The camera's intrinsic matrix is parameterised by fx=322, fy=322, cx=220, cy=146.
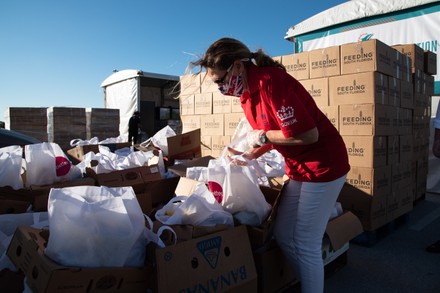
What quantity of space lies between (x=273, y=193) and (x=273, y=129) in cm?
59

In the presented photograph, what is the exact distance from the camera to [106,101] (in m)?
10.8

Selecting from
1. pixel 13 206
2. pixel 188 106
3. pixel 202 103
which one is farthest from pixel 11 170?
pixel 188 106

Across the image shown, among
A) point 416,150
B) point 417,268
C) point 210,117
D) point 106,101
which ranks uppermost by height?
point 106,101

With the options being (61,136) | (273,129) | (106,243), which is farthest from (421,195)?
(61,136)

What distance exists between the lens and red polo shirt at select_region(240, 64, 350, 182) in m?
1.45

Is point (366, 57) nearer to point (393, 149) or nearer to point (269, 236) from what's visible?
point (393, 149)

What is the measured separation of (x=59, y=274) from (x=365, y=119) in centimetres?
270

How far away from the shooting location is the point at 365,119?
9.61 feet

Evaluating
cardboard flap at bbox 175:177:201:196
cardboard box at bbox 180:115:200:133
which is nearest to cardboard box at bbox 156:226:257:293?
cardboard flap at bbox 175:177:201:196

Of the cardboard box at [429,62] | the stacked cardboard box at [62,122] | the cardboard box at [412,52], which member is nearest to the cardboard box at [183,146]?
the cardboard box at [412,52]

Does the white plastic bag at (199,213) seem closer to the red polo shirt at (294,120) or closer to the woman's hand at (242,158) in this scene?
the woman's hand at (242,158)

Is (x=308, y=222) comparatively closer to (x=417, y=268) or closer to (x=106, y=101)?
(x=417, y=268)

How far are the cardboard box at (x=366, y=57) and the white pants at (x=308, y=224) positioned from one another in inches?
65.4

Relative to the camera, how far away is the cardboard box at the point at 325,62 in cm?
311
